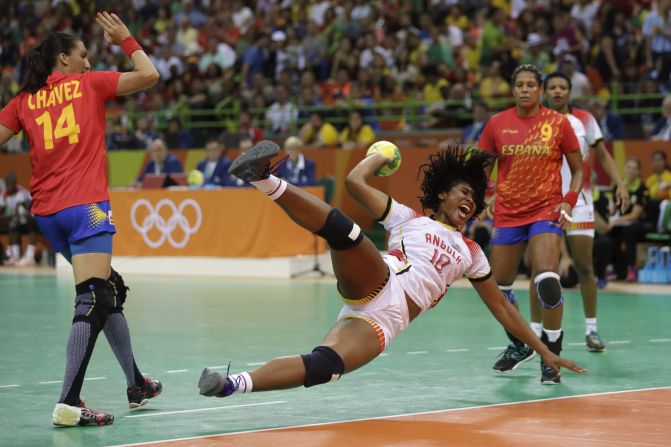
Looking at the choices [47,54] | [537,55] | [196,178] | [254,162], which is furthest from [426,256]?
[537,55]

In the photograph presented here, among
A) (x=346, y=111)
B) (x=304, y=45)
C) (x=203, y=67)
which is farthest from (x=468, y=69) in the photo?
(x=203, y=67)

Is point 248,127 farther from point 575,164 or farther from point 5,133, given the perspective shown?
point 5,133

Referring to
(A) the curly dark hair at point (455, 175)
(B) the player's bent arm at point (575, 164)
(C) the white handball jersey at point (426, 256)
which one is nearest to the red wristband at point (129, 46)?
(C) the white handball jersey at point (426, 256)

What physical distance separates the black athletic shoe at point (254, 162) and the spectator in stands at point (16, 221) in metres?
16.5

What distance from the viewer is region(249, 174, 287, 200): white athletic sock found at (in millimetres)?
6219

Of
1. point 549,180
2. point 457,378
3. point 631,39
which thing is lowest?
point 457,378

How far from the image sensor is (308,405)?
723cm

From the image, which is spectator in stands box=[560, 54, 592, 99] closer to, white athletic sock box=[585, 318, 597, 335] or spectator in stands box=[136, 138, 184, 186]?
spectator in stands box=[136, 138, 184, 186]

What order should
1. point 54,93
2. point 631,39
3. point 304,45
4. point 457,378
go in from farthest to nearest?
point 304,45
point 631,39
point 457,378
point 54,93

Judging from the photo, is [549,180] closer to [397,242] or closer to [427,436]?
[397,242]

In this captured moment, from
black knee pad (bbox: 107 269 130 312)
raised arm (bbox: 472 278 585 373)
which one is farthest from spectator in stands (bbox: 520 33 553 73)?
black knee pad (bbox: 107 269 130 312)

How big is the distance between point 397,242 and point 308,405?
3.87 feet

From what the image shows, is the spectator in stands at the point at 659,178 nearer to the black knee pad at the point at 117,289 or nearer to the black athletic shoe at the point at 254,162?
the black knee pad at the point at 117,289

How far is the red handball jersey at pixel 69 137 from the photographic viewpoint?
6723mm
